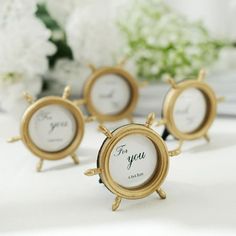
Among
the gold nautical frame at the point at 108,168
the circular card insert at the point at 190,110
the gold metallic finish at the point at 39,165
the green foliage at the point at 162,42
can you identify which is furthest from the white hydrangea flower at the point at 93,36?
the gold nautical frame at the point at 108,168

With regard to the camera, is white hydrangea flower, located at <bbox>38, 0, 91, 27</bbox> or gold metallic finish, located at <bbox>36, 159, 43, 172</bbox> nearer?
gold metallic finish, located at <bbox>36, 159, 43, 172</bbox>

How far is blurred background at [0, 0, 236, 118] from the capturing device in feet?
5.23

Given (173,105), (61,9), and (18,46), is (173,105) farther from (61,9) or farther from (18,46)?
(61,9)

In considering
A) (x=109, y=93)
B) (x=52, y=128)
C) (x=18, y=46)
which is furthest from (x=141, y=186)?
(x=18, y=46)

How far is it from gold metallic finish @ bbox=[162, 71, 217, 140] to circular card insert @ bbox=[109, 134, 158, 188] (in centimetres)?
33

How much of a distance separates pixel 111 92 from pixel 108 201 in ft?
2.09

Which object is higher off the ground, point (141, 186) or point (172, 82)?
point (172, 82)

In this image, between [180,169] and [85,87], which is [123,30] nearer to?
[85,87]

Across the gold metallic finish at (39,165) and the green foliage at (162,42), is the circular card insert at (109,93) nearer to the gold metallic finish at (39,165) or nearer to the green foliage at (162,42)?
the green foliage at (162,42)

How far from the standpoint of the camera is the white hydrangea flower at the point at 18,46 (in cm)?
158

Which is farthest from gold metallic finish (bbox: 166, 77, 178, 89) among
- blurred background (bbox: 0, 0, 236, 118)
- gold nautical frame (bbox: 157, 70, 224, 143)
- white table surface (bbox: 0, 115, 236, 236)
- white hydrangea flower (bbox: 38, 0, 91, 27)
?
white hydrangea flower (bbox: 38, 0, 91, 27)

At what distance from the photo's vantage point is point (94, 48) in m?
1.75

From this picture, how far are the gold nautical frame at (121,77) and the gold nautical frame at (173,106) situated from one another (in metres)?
0.28

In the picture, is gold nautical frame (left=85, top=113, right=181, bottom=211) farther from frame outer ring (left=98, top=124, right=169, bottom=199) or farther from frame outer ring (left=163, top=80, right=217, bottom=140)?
frame outer ring (left=163, top=80, right=217, bottom=140)
